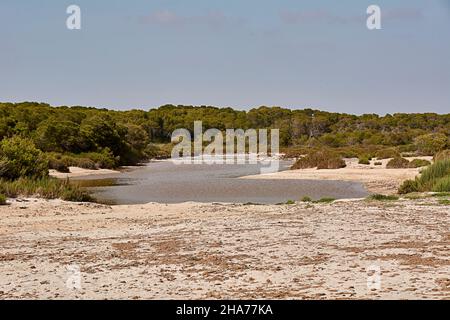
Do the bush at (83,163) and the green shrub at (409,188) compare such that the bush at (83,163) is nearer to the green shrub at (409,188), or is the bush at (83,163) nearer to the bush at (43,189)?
the bush at (43,189)

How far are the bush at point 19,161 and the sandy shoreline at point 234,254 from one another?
6.37m

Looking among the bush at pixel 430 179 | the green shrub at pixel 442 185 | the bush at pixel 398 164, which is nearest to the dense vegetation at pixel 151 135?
the bush at pixel 398 164

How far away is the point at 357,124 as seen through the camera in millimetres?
103312

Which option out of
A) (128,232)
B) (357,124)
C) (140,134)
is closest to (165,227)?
(128,232)

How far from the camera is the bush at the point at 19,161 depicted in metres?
22.5

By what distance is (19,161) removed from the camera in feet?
76.8

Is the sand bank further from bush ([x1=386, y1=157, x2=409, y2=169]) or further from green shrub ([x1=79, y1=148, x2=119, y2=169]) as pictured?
bush ([x1=386, y1=157, x2=409, y2=169])

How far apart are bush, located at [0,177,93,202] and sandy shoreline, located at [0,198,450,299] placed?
12.3ft

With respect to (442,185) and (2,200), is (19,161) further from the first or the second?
(442,185)

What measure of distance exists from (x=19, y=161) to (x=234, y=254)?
15.7 metres

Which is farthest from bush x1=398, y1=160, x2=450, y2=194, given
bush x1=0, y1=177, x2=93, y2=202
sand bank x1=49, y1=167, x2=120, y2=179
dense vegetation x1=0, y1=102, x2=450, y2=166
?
sand bank x1=49, y1=167, x2=120, y2=179

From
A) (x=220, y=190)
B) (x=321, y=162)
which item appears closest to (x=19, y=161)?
(x=220, y=190)
